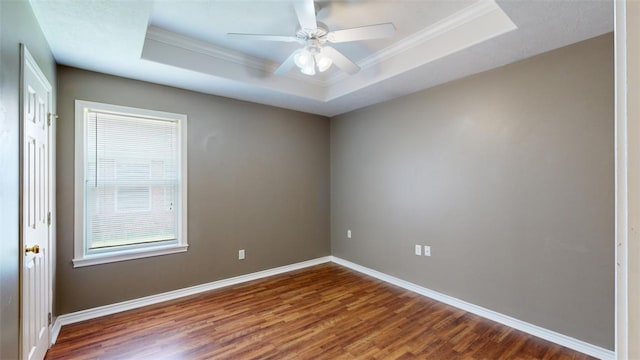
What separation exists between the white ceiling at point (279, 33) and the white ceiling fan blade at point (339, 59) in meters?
0.27

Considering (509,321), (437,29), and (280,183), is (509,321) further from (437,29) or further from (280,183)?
(280,183)

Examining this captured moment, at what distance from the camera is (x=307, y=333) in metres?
2.54

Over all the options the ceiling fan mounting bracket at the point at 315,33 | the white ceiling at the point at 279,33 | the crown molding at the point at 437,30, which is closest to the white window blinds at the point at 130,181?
the white ceiling at the point at 279,33

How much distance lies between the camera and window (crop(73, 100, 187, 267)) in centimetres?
280

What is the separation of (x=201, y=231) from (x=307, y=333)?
5.73ft

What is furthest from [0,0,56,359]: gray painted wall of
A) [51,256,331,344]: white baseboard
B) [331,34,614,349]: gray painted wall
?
[331,34,614,349]: gray painted wall

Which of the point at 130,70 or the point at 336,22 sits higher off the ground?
the point at 336,22

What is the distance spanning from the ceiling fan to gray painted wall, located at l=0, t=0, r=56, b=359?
1178 mm

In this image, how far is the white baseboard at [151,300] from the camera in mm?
2670

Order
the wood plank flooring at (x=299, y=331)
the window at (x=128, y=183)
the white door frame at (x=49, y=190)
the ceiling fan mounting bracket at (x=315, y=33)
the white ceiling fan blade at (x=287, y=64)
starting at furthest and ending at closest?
the window at (x=128, y=183) < the white ceiling fan blade at (x=287, y=64) < the wood plank flooring at (x=299, y=331) < the ceiling fan mounting bracket at (x=315, y=33) < the white door frame at (x=49, y=190)

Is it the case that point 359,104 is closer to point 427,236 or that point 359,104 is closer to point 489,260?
point 427,236

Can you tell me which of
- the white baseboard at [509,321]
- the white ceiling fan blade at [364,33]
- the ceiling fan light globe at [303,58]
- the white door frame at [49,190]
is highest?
the white ceiling fan blade at [364,33]

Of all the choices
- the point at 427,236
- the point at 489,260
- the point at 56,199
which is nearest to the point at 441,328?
the point at 489,260

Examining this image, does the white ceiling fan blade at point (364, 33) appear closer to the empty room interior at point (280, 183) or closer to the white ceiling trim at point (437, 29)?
the empty room interior at point (280, 183)
